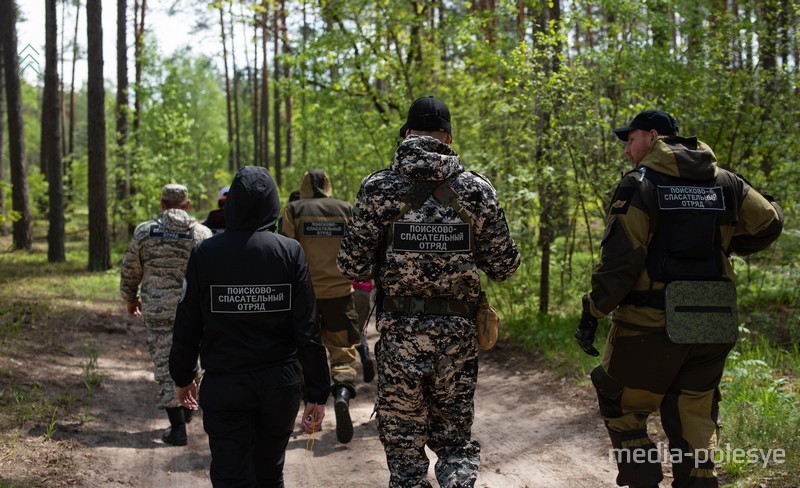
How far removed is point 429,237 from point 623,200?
121 cm

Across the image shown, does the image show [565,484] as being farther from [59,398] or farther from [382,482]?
[59,398]

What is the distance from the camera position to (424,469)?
374cm

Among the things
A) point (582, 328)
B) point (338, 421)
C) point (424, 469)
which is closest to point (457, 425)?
point (424, 469)

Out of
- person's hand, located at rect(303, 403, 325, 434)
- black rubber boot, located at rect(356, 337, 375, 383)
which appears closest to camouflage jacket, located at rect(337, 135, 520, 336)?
person's hand, located at rect(303, 403, 325, 434)

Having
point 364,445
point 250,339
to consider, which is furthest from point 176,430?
point 250,339

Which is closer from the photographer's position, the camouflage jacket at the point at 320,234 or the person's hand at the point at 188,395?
the person's hand at the point at 188,395

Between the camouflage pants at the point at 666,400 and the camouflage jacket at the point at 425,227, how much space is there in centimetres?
93

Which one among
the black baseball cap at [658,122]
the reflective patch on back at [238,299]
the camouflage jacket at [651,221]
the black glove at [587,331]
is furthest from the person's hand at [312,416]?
the black baseball cap at [658,122]

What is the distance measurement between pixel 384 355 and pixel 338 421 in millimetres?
2597

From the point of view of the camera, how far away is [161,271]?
21.1 ft

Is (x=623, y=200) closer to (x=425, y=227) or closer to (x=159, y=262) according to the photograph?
(x=425, y=227)

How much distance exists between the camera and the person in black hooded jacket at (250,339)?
3.52 metres

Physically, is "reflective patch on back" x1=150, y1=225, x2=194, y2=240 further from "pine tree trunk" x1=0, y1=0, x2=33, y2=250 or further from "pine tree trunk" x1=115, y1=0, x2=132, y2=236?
"pine tree trunk" x1=115, y1=0, x2=132, y2=236

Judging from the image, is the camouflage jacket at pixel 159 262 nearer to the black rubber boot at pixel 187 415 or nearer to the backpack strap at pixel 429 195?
the black rubber boot at pixel 187 415
